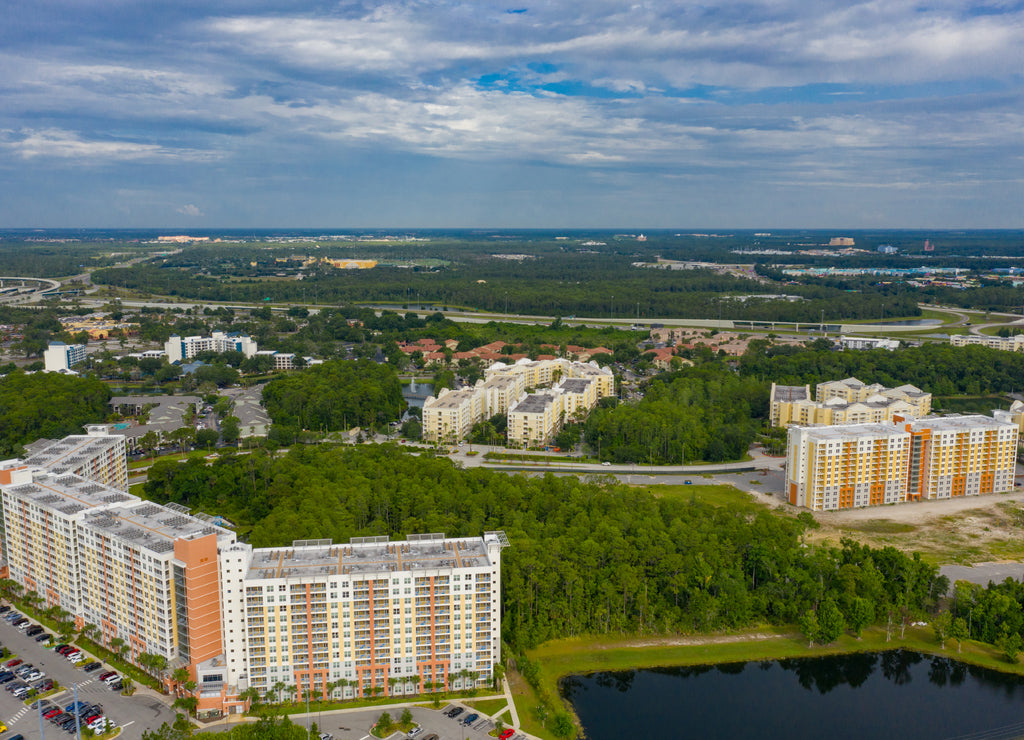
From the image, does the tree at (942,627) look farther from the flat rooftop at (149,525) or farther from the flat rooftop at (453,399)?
the flat rooftop at (453,399)

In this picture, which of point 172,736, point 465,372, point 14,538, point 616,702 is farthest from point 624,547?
point 465,372

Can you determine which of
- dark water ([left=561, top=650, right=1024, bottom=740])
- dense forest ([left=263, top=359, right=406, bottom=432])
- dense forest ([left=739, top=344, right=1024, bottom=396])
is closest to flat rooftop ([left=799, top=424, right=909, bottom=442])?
dark water ([left=561, top=650, right=1024, bottom=740])

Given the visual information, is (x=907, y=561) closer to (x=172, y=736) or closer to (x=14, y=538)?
(x=172, y=736)

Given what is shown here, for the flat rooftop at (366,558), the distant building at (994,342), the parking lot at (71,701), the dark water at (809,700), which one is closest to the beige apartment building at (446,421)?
the flat rooftop at (366,558)

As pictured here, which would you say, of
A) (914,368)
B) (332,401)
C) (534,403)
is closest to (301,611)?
(534,403)

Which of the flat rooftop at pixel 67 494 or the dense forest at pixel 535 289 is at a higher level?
the dense forest at pixel 535 289

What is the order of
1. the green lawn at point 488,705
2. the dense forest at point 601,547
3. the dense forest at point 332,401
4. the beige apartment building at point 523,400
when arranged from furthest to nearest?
the dense forest at point 332,401 < the beige apartment building at point 523,400 < the dense forest at point 601,547 < the green lawn at point 488,705

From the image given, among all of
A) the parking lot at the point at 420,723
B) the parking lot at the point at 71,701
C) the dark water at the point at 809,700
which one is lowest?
the dark water at the point at 809,700
